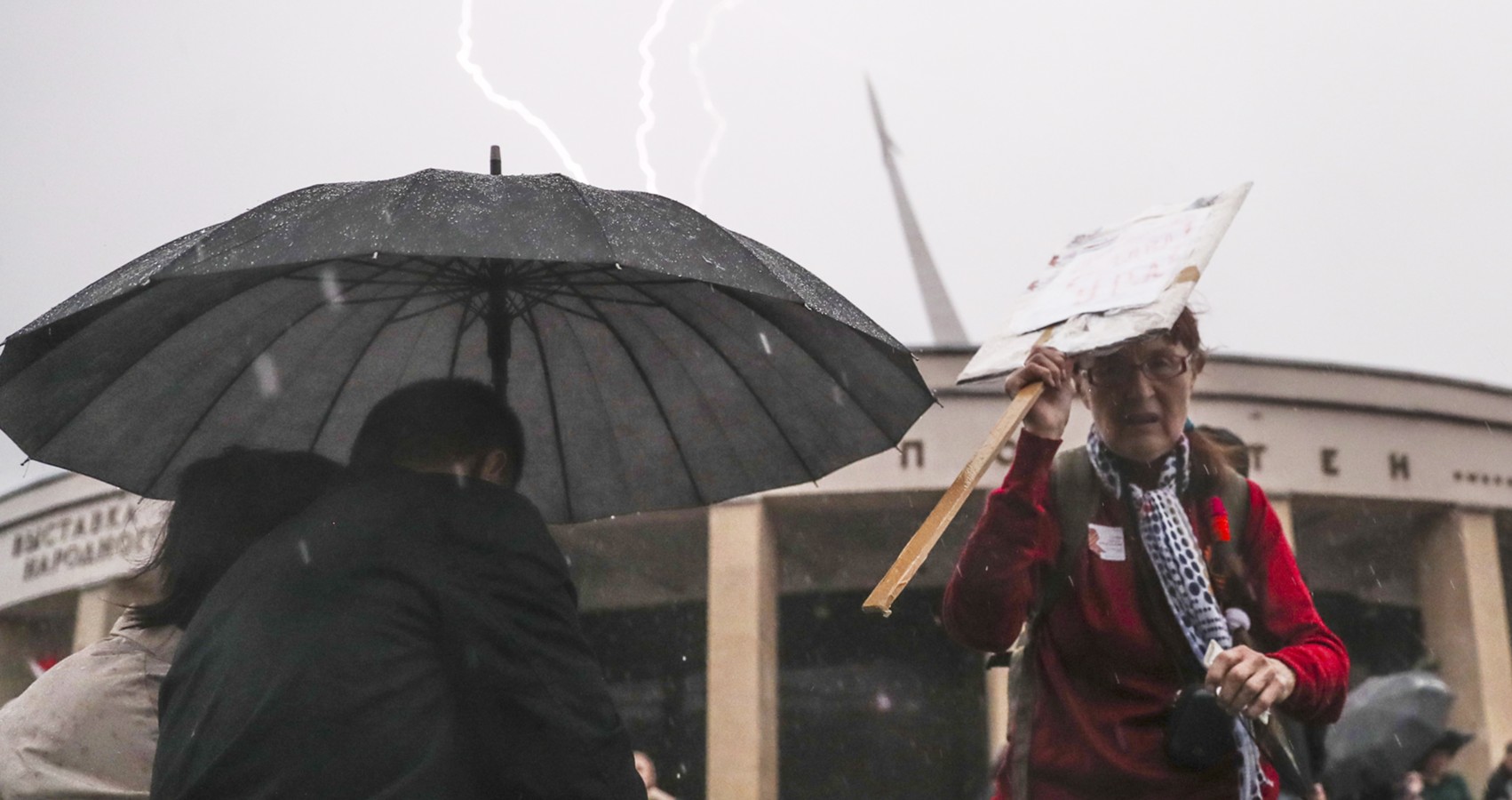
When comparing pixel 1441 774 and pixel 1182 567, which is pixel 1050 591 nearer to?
pixel 1182 567

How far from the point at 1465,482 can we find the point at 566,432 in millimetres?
15856

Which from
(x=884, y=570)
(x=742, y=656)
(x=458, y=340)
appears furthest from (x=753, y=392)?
(x=884, y=570)

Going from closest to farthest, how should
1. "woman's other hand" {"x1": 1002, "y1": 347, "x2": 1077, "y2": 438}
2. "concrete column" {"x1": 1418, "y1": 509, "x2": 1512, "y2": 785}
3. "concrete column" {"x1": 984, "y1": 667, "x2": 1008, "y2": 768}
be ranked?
"woman's other hand" {"x1": 1002, "y1": 347, "x2": 1077, "y2": 438} → "concrete column" {"x1": 984, "y1": 667, "x2": 1008, "y2": 768} → "concrete column" {"x1": 1418, "y1": 509, "x2": 1512, "y2": 785}

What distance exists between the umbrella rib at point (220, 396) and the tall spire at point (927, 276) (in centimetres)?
A: 3559

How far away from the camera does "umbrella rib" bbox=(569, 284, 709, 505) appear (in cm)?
334

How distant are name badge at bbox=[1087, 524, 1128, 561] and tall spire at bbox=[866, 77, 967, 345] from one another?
117 feet

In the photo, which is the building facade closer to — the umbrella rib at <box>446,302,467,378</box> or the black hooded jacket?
the umbrella rib at <box>446,302,467,378</box>

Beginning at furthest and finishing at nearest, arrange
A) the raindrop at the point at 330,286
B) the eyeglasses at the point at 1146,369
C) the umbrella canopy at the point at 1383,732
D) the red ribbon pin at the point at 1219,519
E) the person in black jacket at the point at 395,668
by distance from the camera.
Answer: the umbrella canopy at the point at 1383,732 < the raindrop at the point at 330,286 < the eyeglasses at the point at 1146,369 < the red ribbon pin at the point at 1219,519 < the person in black jacket at the point at 395,668

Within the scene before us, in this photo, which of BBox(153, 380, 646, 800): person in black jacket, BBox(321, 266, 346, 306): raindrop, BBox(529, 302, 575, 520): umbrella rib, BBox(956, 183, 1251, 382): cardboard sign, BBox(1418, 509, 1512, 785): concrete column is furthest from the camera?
BBox(1418, 509, 1512, 785): concrete column

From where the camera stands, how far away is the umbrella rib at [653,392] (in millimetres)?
3340

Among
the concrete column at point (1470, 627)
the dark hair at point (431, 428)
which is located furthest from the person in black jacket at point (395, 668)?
the concrete column at point (1470, 627)

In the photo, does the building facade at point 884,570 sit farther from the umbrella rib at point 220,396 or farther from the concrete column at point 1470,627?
the umbrella rib at point 220,396

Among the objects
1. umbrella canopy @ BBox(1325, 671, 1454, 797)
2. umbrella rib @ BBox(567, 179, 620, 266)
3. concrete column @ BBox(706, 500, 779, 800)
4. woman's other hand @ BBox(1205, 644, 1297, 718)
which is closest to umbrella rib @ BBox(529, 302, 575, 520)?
umbrella rib @ BBox(567, 179, 620, 266)

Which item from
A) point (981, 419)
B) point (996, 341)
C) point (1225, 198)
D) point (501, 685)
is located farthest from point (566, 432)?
point (981, 419)
